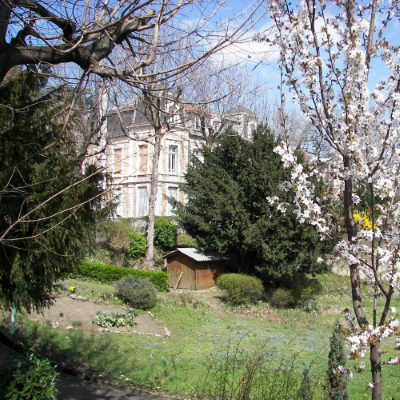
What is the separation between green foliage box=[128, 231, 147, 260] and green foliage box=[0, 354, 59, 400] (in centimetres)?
1818

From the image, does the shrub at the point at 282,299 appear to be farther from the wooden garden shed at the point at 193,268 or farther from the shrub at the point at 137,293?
the shrub at the point at 137,293

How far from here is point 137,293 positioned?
47.1 ft

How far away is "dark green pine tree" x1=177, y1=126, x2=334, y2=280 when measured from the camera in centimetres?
1805

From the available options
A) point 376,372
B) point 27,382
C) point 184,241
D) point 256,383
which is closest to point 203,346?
point 256,383

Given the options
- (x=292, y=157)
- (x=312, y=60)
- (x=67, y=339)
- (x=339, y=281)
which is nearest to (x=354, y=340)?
(x=292, y=157)

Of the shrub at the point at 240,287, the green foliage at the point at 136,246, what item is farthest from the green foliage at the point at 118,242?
the shrub at the point at 240,287

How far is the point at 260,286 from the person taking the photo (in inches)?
712

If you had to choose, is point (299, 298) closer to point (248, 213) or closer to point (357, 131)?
point (248, 213)

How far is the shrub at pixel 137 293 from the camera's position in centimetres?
1438

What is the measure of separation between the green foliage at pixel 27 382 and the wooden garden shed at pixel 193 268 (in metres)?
15.6

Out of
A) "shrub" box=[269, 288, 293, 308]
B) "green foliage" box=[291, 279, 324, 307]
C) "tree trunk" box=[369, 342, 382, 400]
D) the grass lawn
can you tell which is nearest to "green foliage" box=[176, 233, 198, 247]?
the grass lawn

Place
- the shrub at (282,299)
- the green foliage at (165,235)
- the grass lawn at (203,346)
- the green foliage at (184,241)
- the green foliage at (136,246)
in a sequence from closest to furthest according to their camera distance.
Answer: the grass lawn at (203,346)
the shrub at (282,299)
the green foliage at (136,246)
the green foliage at (184,241)
the green foliage at (165,235)

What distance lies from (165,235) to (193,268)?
4.13m

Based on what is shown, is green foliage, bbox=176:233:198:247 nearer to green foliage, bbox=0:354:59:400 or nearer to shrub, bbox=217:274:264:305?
shrub, bbox=217:274:264:305
